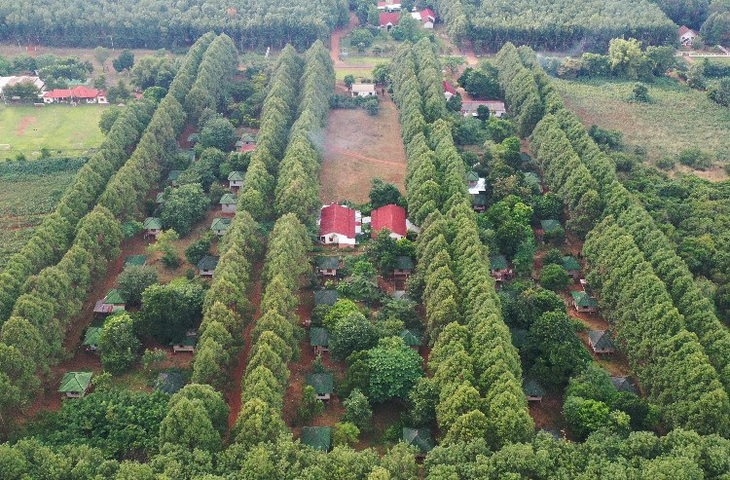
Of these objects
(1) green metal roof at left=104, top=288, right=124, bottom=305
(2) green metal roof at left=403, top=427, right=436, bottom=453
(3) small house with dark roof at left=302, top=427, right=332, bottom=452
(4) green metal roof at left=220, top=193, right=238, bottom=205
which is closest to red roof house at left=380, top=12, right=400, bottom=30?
(4) green metal roof at left=220, top=193, right=238, bottom=205

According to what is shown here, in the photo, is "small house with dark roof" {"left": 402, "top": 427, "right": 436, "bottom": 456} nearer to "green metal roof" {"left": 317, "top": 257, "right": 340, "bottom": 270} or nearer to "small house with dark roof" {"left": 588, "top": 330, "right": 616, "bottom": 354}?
"small house with dark roof" {"left": 588, "top": 330, "right": 616, "bottom": 354}

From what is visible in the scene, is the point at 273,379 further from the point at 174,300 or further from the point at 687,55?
the point at 687,55

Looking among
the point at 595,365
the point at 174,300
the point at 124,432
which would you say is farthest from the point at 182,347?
the point at 595,365

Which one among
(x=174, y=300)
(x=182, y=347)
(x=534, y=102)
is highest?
(x=534, y=102)

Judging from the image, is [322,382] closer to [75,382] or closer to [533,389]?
[533,389]

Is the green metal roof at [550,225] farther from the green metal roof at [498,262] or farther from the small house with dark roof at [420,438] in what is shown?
the small house with dark roof at [420,438]

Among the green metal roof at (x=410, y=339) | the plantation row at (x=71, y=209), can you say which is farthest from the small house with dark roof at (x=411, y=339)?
the plantation row at (x=71, y=209)

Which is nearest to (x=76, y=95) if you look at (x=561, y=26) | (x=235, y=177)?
(x=235, y=177)

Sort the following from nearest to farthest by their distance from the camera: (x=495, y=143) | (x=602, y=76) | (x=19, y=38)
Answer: (x=495, y=143), (x=602, y=76), (x=19, y=38)
